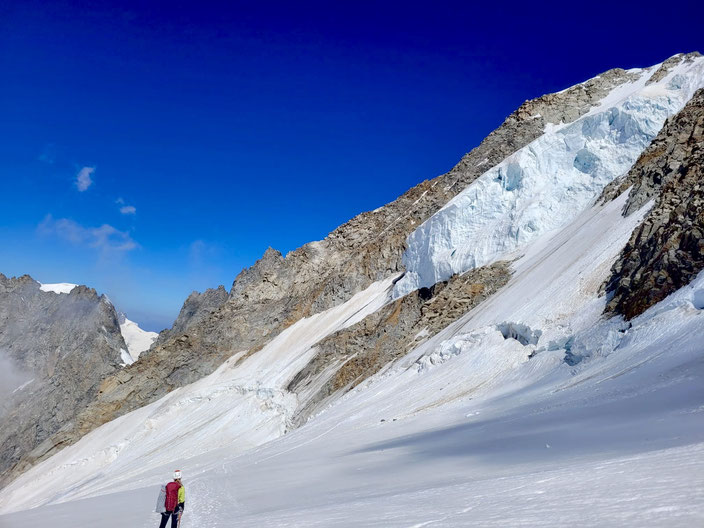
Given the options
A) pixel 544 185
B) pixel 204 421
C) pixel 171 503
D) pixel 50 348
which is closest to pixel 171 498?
pixel 171 503

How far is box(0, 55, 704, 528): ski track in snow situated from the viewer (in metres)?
6.69

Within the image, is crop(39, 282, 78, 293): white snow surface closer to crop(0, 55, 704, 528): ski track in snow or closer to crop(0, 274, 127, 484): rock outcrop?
crop(0, 274, 127, 484): rock outcrop

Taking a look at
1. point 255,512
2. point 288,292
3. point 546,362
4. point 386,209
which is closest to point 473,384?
point 546,362

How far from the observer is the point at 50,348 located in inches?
5241

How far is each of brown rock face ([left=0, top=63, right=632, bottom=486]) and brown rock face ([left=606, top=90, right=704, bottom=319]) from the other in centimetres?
3788

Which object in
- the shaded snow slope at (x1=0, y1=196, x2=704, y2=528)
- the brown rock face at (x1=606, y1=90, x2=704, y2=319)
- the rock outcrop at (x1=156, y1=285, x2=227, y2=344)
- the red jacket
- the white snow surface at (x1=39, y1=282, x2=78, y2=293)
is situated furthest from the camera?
the white snow surface at (x1=39, y1=282, x2=78, y2=293)

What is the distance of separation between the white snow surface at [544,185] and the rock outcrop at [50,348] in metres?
62.0

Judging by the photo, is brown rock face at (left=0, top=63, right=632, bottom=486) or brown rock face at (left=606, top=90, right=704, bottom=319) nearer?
brown rock face at (left=606, top=90, right=704, bottom=319)

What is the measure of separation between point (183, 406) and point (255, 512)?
5198cm

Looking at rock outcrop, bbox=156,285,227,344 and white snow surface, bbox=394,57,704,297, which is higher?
rock outcrop, bbox=156,285,227,344

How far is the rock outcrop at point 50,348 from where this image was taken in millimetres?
89750

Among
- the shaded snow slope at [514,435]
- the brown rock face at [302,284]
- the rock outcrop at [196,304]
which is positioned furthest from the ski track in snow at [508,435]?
the rock outcrop at [196,304]

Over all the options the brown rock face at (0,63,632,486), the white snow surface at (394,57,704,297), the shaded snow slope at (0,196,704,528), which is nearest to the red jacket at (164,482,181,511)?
the shaded snow slope at (0,196,704,528)

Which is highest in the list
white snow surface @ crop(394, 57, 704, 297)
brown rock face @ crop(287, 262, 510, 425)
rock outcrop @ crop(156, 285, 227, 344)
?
rock outcrop @ crop(156, 285, 227, 344)
